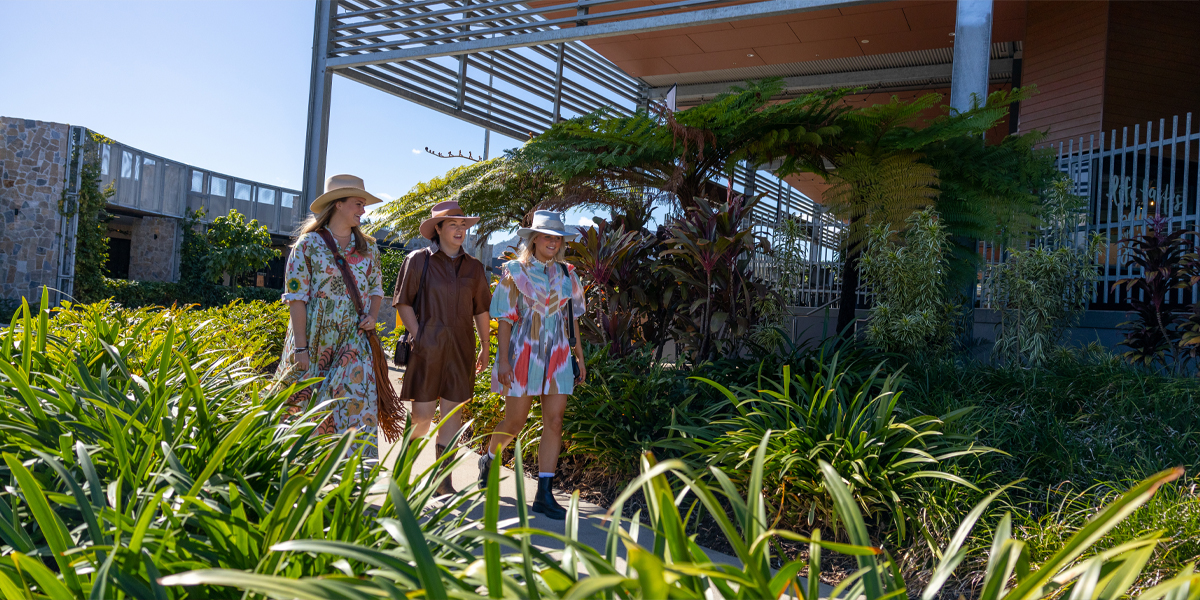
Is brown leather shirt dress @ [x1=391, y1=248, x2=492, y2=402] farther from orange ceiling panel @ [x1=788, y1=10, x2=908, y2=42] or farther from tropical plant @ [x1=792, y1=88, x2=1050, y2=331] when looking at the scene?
orange ceiling panel @ [x1=788, y1=10, x2=908, y2=42]

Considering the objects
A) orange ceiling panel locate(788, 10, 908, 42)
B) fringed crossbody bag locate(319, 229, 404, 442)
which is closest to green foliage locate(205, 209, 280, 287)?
orange ceiling panel locate(788, 10, 908, 42)

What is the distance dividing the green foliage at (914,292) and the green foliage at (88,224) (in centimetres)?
1785

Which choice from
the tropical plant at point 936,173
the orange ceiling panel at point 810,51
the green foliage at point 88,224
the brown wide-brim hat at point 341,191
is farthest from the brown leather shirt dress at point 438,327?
the green foliage at point 88,224

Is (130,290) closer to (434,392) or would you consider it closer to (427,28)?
(427,28)

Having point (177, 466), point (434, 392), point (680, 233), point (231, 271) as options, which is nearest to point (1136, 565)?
point (177, 466)

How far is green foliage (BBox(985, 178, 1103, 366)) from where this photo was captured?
18.1 ft

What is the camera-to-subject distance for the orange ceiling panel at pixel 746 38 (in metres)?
12.1

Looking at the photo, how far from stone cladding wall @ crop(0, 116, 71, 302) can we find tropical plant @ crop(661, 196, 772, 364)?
1670 centimetres

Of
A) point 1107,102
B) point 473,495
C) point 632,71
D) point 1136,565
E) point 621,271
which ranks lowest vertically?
point 473,495

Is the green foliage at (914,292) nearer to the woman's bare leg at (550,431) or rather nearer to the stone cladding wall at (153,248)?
the woman's bare leg at (550,431)

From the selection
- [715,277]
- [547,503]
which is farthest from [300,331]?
[715,277]

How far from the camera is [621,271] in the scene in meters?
5.82

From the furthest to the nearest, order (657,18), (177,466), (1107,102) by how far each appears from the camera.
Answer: (1107,102) → (657,18) → (177,466)

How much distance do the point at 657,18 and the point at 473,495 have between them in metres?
8.29
